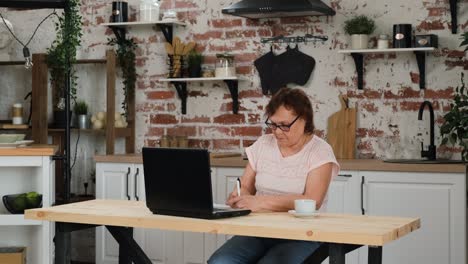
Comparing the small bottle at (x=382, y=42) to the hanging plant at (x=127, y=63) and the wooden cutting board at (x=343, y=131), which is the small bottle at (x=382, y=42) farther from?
the hanging plant at (x=127, y=63)

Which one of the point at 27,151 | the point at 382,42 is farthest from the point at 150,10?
the point at 382,42

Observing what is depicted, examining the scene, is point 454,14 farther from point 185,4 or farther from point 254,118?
point 185,4

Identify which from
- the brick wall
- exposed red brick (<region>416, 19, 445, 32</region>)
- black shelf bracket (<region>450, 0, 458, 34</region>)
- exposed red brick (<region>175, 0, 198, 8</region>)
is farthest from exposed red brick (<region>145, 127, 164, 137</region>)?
black shelf bracket (<region>450, 0, 458, 34</region>)

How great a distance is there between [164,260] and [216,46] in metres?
1.60

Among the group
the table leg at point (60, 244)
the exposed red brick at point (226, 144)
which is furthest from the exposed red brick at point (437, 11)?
the table leg at point (60, 244)

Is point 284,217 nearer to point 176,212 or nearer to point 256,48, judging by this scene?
point 176,212

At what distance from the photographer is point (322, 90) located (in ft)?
18.8

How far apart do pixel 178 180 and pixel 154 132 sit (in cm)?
285

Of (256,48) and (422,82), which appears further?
(256,48)

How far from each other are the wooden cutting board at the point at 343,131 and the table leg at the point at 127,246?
192 centimetres

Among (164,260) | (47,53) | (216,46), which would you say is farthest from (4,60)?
(164,260)

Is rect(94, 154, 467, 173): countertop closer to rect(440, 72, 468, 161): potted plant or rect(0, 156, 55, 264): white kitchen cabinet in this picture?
rect(440, 72, 468, 161): potted plant

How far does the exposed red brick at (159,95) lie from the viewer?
626 centimetres

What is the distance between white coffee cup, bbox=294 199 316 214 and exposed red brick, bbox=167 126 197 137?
2.76 m
